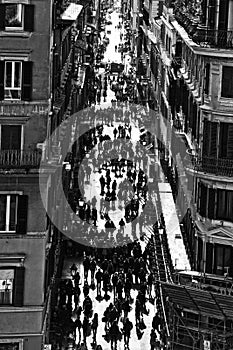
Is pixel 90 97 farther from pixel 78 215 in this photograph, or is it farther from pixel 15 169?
pixel 15 169

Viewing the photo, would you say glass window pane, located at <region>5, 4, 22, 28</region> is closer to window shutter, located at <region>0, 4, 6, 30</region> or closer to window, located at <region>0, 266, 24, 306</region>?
window shutter, located at <region>0, 4, 6, 30</region>

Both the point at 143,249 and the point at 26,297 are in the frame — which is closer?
the point at 26,297

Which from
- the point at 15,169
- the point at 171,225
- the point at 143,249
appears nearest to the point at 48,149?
the point at 15,169

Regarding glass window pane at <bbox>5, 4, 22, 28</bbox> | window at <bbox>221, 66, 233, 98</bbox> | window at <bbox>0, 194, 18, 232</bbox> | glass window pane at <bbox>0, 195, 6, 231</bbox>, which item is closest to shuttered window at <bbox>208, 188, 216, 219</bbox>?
window at <bbox>221, 66, 233, 98</bbox>

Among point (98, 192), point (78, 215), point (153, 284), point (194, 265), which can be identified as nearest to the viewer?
point (194, 265)

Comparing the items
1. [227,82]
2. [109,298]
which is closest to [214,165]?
[227,82]

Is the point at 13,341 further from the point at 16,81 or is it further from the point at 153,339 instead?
the point at 153,339
